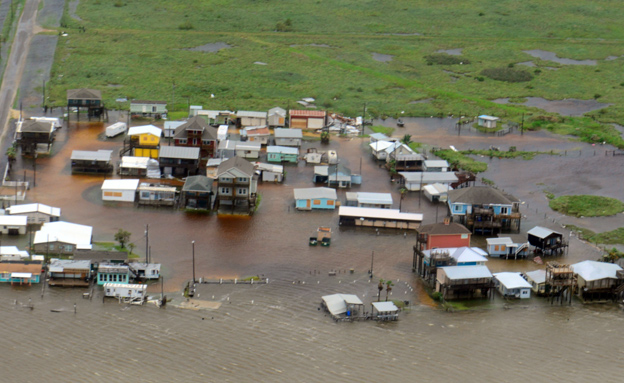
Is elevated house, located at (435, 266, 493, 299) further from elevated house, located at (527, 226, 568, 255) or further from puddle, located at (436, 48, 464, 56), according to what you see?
puddle, located at (436, 48, 464, 56)

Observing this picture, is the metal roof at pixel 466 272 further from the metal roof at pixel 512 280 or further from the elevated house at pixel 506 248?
the elevated house at pixel 506 248

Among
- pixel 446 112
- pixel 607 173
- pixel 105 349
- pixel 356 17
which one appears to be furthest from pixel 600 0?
pixel 105 349

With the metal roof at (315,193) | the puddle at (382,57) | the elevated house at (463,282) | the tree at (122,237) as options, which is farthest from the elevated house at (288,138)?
the puddle at (382,57)

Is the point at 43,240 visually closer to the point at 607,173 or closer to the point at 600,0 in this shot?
the point at 607,173

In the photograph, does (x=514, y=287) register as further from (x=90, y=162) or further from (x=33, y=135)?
(x=33, y=135)

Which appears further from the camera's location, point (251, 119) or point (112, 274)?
point (251, 119)

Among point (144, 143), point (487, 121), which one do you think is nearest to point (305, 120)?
point (144, 143)

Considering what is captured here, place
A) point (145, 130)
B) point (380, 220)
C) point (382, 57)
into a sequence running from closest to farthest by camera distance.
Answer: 1. point (380, 220)
2. point (145, 130)
3. point (382, 57)
